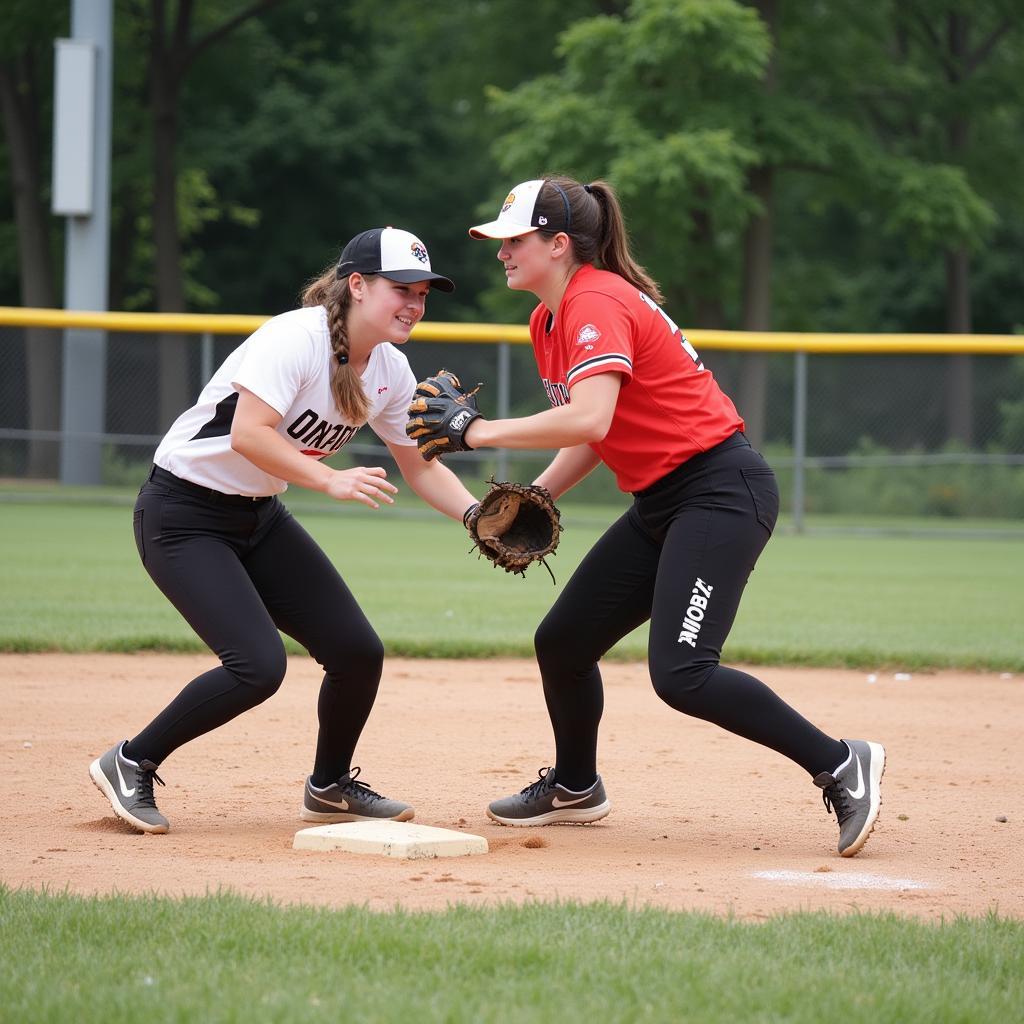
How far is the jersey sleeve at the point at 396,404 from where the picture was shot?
482 centimetres

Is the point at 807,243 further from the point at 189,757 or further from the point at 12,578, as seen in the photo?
the point at 189,757

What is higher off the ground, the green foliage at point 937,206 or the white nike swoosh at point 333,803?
→ the green foliage at point 937,206

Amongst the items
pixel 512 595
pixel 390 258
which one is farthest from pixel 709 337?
pixel 390 258

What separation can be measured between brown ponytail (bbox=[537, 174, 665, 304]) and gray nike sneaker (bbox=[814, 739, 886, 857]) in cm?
152

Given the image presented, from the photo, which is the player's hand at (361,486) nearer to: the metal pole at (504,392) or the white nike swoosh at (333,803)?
the white nike swoosh at (333,803)

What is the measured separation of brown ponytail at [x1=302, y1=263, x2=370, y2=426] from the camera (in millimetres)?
4500

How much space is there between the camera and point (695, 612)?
14.5 feet

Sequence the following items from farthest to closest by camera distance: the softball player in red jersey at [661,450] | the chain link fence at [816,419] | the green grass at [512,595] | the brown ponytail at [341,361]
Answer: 1. the chain link fence at [816,419]
2. the green grass at [512,595]
3. the brown ponytail at [341,361]
4. the softball player in red jersey at [661,450]

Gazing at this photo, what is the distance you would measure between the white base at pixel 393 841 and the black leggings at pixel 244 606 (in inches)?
17.9

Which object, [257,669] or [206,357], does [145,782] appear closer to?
[257,669]

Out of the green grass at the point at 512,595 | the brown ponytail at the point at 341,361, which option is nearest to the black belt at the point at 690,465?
the brown ponytail at the point at 341,361

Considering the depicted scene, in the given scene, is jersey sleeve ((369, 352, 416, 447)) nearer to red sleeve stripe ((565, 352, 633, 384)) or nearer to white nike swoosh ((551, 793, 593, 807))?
red sleeve stripe ((565, 352, 633, 384))

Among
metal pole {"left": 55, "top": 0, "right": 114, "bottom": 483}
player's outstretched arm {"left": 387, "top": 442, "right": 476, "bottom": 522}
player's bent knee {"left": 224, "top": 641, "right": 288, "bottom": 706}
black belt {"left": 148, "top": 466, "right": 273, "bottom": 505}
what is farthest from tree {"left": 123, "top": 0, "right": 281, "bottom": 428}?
player's bent knee {"left": 224, "top": 641, "right": 288, "bottom": 706}

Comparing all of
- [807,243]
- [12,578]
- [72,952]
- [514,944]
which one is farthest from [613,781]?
[807,243]
